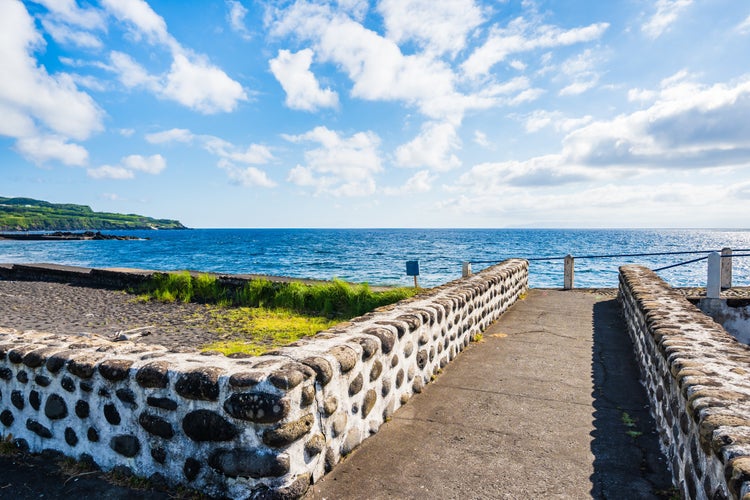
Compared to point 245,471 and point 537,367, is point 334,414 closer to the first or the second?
point 245,471

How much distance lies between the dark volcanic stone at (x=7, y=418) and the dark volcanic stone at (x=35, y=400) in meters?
0.30

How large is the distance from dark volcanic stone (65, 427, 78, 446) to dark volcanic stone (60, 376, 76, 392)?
0.30 metres

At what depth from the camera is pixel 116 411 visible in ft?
9.39

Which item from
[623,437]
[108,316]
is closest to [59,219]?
[108,316]

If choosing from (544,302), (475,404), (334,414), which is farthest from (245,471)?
(544,302)

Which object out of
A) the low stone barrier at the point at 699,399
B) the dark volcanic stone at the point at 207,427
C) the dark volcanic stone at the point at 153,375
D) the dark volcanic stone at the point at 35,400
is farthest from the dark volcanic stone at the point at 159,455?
the low stone barrier at the point at 699,399

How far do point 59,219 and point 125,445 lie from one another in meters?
181

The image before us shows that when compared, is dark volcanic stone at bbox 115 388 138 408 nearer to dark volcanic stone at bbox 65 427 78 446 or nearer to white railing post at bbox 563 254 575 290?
dark volcanic stone at bbox 65 427 78 446

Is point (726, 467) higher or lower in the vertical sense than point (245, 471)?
higher

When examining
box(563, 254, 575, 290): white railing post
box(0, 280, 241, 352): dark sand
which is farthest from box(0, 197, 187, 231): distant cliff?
box(563, 254, 575, 290): white railing post

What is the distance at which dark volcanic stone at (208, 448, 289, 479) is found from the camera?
2459 mm

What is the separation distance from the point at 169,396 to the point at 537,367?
416 centimetres

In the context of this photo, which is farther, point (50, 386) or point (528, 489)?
point (50, 386)

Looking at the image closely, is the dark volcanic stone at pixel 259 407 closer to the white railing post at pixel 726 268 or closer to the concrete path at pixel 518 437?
the concrete path at pixel 518 437
